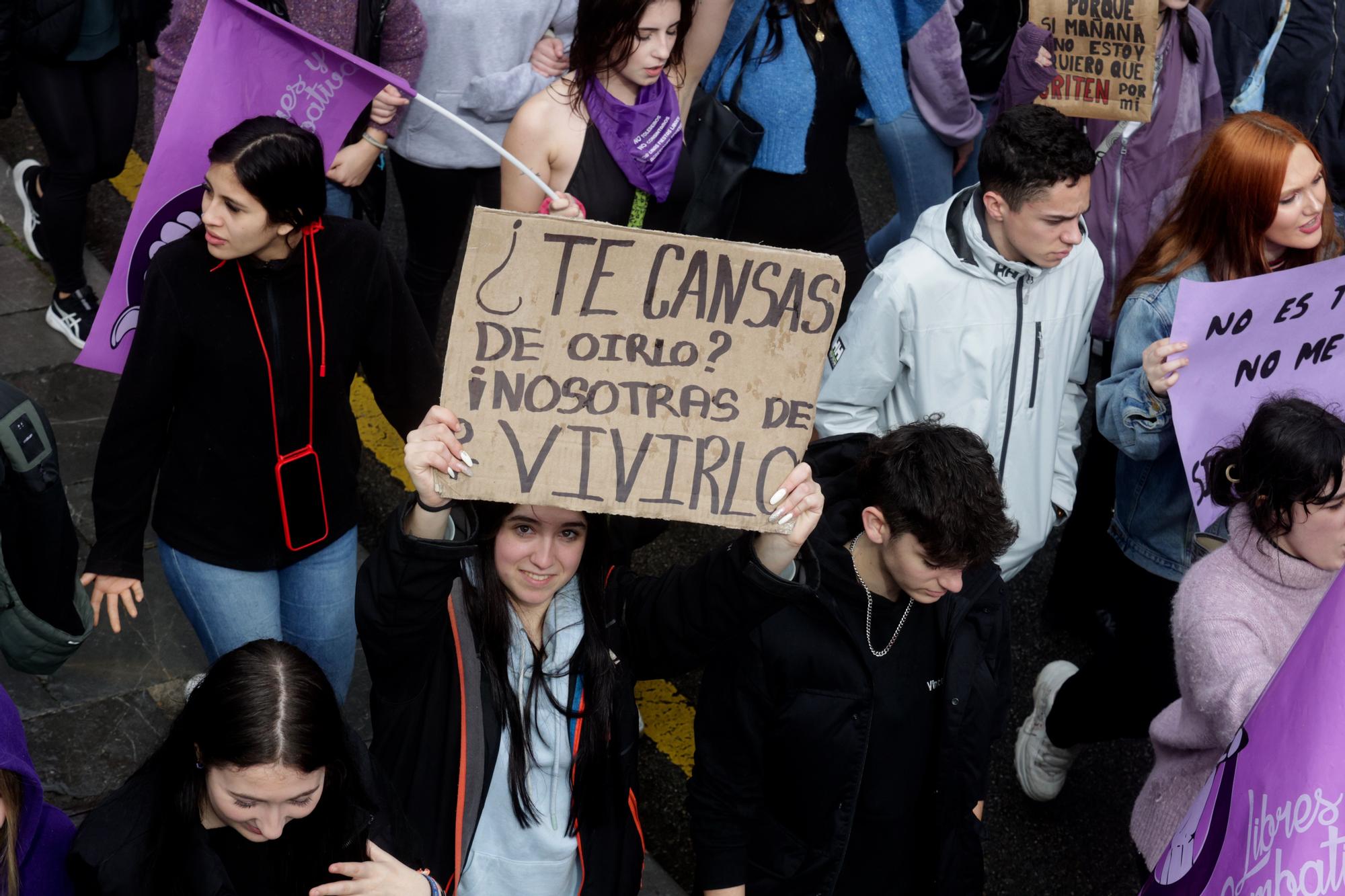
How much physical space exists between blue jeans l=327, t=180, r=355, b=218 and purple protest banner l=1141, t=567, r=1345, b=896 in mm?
3230

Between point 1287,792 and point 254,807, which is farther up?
point 1287,792

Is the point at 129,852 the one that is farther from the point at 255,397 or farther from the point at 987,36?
the point at 987,36

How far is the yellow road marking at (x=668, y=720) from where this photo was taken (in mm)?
4578

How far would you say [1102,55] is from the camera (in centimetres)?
512

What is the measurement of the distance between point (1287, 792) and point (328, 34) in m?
3.55

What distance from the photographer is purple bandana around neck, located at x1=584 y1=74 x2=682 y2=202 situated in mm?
4262

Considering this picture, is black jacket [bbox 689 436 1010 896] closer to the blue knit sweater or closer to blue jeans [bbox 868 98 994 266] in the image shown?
the blue knit sweater

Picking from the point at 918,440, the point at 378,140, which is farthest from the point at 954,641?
the point at 378,140

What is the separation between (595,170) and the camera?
430cm

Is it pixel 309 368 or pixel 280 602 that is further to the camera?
pixel 280 602

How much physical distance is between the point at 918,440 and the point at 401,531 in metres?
1.06

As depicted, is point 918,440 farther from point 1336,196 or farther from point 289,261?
point 1336,196

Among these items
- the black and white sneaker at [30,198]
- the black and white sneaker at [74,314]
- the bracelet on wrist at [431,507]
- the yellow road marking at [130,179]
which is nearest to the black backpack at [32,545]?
the bracelet on wrist at [431,507]

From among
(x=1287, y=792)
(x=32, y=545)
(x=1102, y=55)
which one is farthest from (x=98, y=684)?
(x=1102, y=55)
